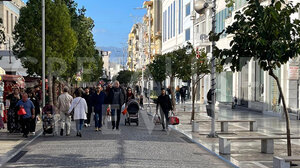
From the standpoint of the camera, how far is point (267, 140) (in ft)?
44.5

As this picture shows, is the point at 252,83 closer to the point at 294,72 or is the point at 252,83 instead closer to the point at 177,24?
the point at 294,72

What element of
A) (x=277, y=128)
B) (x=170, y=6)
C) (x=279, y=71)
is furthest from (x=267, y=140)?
(x=170, y=6)

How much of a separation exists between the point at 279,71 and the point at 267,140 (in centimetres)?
1798

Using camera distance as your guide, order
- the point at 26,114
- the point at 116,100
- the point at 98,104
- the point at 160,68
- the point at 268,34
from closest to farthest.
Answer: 1. the point at 268,34
2. the point at 26,114
3. the point at 98,104
4. the point at 116,100
5. the point at 160,68

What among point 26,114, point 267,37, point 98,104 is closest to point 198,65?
point 98,104

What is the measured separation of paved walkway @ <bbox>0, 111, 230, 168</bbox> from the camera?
1116 centimetres

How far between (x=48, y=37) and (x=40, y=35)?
1.57 feet

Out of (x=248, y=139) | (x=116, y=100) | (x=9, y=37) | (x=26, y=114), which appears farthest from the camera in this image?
(x=9, y=37)

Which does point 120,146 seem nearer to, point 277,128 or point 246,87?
point 277,128

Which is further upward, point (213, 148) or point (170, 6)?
point (170, 6)

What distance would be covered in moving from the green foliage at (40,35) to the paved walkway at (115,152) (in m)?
14.8

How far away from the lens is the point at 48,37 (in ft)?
105

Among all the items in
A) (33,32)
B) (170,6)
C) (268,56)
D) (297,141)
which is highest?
(170,6)

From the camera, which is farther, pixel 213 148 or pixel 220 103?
pixel 220 103
